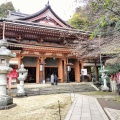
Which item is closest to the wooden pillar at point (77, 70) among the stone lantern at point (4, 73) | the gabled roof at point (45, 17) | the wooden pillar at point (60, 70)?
the wooden pillar at point (60, 70)

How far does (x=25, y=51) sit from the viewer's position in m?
19.7

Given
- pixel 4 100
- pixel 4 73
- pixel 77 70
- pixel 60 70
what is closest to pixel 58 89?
pixel 60 70

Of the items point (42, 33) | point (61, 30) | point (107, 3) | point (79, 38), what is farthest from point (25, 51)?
point (107, 3)

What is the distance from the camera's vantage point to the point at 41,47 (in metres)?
20.0

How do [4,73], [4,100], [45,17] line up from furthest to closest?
[45,17] < [4,73] < [4,100]

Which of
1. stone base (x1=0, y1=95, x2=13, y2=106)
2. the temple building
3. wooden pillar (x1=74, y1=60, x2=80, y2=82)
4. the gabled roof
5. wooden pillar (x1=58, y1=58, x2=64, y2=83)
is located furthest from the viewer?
the gabled roof

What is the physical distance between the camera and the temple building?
1895 cm

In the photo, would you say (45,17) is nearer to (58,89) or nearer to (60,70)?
(60,70)

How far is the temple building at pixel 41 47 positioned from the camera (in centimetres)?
1895

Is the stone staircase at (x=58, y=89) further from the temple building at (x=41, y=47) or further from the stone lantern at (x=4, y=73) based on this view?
the stone lantern at (x=4, y=73)

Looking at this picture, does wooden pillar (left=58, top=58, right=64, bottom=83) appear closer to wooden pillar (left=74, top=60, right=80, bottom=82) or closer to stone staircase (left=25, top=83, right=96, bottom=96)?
wooden pillar (left=74, top=60, right=80, bottom=82)

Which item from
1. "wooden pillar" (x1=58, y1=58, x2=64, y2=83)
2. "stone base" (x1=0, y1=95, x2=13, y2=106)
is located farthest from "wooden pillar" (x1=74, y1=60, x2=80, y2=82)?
"stone base" (x1=0, y1=95, x2=13, y2=106)

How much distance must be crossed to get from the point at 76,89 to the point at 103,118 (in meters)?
11.4

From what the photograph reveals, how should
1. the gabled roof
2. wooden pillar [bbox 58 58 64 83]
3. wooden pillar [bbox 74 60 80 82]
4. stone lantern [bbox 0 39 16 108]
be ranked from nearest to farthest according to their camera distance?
stone lantern [bbox 0 39 16 108] < wooden pillar [bbox 58 58 64 83] < wooden pillar [bbox 74 60 80 82] < the gabled roof
